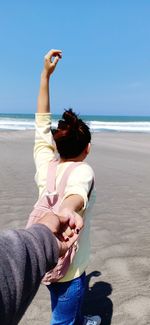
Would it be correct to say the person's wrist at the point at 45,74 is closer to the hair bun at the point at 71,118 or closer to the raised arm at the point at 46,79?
the raised arm at the point at 46,79

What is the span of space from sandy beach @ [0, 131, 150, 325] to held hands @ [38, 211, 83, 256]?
2.16 m

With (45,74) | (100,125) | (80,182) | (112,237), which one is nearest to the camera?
(80,182)

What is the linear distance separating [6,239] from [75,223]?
38 cm

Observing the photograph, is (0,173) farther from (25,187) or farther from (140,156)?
(140,156)

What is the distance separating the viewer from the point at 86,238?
221cm

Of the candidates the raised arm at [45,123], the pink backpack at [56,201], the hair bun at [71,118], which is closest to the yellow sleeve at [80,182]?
the pink backpack at [56,201]

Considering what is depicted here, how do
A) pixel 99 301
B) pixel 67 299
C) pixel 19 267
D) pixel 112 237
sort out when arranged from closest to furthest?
pixel 19 267 → pixel 67 299 → pixel 99 301 → pixel 112 237

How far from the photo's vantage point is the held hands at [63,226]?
4.04 ft

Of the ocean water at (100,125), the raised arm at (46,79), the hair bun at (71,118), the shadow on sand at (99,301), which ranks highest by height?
the raised arm at (46,79)

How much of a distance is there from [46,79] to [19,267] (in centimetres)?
167

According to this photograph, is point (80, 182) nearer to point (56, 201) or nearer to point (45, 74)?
point (56, 201)

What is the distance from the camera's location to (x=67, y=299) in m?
2.26

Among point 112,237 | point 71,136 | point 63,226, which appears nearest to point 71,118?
point 71,136

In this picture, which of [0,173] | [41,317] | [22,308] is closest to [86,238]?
[22,308]
